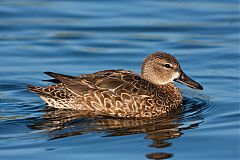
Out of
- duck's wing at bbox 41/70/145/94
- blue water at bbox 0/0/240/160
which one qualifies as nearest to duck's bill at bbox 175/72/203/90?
blue water at bbox 0/0/240/160

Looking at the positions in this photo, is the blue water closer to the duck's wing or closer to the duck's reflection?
the duck's reflection

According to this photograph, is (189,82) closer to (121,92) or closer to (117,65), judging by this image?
(121,92)

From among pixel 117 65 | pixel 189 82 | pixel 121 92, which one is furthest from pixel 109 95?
pixel 117 65

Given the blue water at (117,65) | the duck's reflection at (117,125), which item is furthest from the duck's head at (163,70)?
the duck's reflection at (117,125)

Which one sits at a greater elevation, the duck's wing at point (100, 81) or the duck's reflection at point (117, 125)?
the duck's wing at point (100, 81)

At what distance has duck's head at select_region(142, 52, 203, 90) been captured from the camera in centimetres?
1427

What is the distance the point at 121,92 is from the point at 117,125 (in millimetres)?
786

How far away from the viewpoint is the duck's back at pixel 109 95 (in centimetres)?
1373

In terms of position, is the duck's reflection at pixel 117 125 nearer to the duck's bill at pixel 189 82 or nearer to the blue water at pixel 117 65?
the blue water at pixel 117 65

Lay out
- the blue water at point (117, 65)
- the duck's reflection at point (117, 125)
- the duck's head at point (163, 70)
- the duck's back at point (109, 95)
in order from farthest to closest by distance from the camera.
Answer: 1. the duck's head at point (163, 70)
2. the duck's back at point (109, 95)
3. the duck's reflection at point (117, 125)
4. the blue water at point (117, 65)

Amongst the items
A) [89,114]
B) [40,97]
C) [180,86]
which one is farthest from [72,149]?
[180,86]

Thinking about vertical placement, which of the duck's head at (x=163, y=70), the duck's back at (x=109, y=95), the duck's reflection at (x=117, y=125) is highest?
the duck's head at (x=163, y=70)

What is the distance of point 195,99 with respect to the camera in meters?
14.8

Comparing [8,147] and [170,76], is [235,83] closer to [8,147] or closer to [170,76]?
[170,76]
